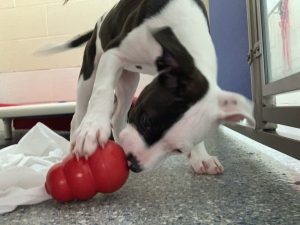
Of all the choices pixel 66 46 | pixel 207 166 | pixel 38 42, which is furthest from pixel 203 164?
pixel 38 42

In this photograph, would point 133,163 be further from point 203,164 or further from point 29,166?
point 29,166

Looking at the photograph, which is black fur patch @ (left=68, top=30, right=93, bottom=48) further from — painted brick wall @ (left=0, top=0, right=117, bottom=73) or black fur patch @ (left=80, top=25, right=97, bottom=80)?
painted brick wall @ (left=0, top=0, right=117, bottom=73)

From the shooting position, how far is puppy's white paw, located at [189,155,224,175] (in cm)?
150

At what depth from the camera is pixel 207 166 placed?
1.51 meters

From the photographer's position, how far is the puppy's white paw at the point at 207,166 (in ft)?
4.91

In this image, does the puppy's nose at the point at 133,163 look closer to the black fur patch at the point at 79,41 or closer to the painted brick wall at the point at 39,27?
the black fur patch at the point at 79,41

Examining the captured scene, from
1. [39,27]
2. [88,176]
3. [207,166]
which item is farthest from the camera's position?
[39,27]

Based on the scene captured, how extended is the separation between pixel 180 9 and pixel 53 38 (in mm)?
3067

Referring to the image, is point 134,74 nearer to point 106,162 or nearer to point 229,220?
point 106,162

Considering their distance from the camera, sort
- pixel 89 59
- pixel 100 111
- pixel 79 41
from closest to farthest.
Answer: pixel 100 111 → pixel 89 59 → pixel 79 41

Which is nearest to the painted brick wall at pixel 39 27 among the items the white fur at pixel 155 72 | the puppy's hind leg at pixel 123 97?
the puppy's hind leg at pixel 123 97

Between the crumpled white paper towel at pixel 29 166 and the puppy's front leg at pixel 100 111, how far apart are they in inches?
6.5

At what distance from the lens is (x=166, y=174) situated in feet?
5.01

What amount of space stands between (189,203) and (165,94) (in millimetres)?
291
